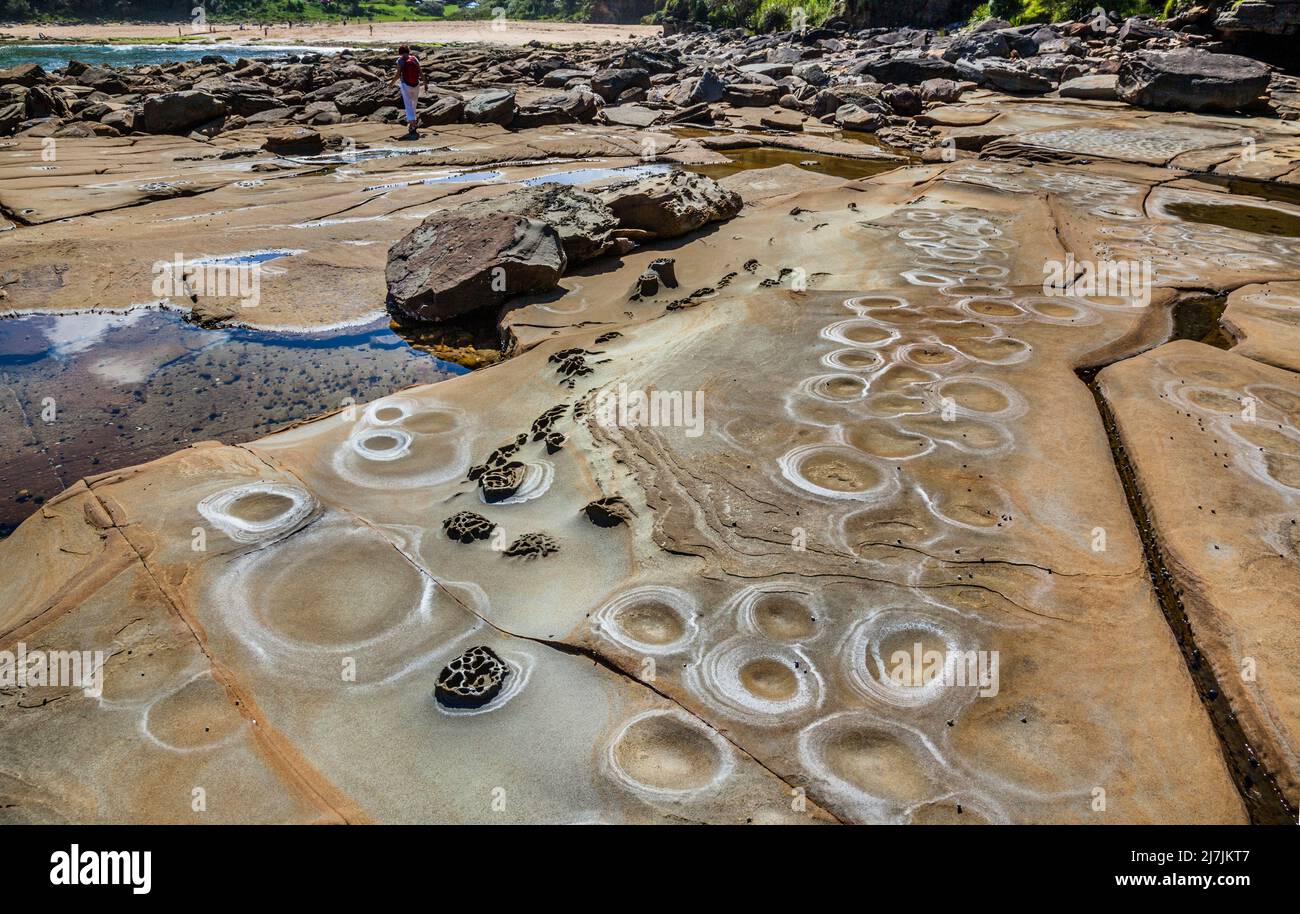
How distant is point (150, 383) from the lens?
659 cm

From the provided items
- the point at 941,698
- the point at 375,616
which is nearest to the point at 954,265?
the point at 941,698

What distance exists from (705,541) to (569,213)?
18.9 feet

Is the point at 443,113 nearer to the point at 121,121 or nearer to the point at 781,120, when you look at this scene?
the point at 121,121

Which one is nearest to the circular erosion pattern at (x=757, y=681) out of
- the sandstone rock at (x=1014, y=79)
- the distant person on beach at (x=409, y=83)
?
the distant person on beach at (x=409, y=83)

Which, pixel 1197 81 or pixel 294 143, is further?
pixel 1197 81

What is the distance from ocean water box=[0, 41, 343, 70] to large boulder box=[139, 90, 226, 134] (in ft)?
81.8

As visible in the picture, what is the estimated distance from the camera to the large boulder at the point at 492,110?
1800 cm

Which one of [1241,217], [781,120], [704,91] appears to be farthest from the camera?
[704,91]

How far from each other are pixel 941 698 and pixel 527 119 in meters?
18.1

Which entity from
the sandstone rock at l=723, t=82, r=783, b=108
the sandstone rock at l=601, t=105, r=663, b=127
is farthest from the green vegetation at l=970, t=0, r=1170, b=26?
the sandstone rock at l=601, t=105, r=663, b=127

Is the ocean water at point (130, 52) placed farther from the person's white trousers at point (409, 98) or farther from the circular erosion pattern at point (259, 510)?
the circular erosion pattern at point (259, 510)

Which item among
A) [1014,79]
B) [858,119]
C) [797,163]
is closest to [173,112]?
[797,163]

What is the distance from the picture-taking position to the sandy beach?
5266 centimetres
